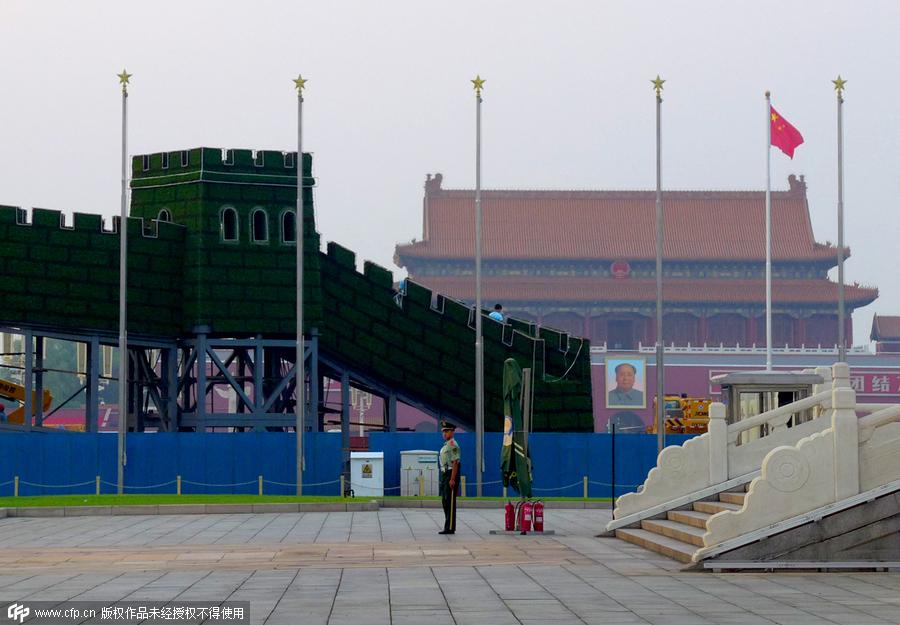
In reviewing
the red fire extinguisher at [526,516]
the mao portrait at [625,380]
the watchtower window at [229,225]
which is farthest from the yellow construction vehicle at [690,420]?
the red fire extinguisher at [526,516]

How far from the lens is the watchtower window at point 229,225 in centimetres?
4325

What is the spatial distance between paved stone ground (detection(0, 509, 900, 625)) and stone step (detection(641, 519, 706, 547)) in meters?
0.54

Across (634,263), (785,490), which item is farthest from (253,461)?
(634,263)

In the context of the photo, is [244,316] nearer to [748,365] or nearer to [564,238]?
[748,365]

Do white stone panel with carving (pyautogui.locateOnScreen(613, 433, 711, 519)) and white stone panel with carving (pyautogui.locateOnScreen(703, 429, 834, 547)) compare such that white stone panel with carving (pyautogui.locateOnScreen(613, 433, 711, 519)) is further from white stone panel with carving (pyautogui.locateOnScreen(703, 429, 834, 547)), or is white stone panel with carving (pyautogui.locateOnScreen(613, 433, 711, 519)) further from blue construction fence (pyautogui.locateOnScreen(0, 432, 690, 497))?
blue construction fence (pyautogui.locateOnScreen(0, 432, 690, 497))

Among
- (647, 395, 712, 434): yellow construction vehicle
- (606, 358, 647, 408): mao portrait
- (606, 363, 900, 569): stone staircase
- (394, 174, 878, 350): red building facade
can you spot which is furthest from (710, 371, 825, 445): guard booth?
(394, 174, 878, 350): red building facade

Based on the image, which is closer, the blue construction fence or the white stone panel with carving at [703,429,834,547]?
the white stone panel with carving at [703,429,834,547]

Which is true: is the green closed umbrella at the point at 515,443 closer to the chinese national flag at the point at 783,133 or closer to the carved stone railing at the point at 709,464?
the carved stone railing at the point at 709,464

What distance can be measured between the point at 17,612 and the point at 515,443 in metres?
11.9

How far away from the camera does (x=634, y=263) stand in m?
99.9

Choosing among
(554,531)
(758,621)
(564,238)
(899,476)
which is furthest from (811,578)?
(564,238)

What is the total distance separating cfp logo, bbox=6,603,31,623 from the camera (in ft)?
40.5

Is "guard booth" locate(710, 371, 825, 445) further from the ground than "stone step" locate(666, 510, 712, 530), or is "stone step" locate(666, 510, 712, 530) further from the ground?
"guard booth" locate(710, 371, 825, 445)

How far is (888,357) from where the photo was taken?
3438 inches
